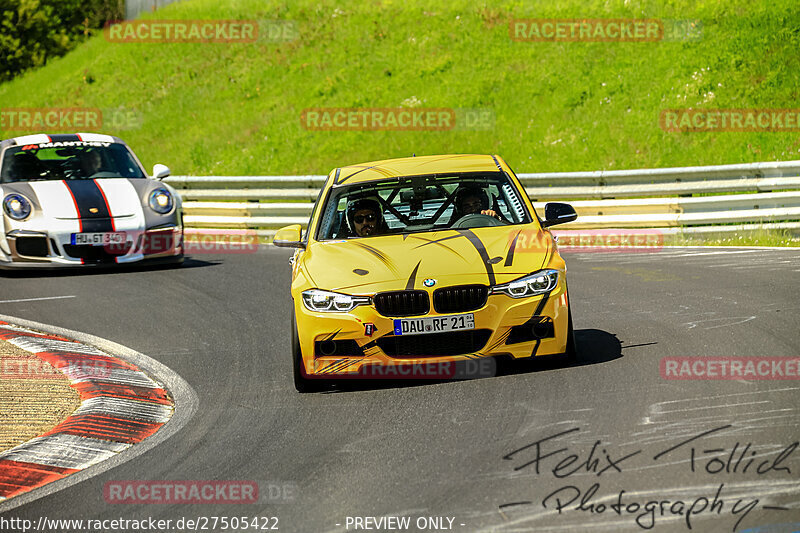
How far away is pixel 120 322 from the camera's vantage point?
10477 mm

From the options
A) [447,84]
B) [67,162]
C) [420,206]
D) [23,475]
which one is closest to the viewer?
[23,475]

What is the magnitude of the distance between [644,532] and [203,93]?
1285 inches

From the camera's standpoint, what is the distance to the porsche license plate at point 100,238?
43.8ft

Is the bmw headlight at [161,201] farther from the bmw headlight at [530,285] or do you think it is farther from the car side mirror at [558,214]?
the bmw headlight at [530,285]

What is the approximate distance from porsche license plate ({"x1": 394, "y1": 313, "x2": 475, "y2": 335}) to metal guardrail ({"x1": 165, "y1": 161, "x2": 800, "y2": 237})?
8.76 metres

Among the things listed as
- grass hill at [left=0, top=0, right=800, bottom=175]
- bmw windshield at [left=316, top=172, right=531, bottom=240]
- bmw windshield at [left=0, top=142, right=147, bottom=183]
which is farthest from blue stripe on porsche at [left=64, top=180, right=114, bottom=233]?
grass hill at [left=0, top=0, right=800, bottom=175]

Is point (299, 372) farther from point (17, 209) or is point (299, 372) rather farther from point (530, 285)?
point (17, 209)

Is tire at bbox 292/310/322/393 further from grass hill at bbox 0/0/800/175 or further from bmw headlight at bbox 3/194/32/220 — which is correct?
grass hill at bbox 0/0/800/175

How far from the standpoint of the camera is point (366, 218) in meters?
8.09

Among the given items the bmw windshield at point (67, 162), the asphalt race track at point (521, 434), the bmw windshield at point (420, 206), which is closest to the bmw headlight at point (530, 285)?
the asphalt race track at point (521, 434)

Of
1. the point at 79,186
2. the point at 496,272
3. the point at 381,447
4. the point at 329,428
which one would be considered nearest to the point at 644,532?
the point at 381,447

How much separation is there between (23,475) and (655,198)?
469 inches

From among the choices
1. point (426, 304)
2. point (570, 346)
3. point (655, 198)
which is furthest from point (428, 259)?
point (655, 198)

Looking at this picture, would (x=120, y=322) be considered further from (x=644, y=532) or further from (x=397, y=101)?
(x=397, y=101)
